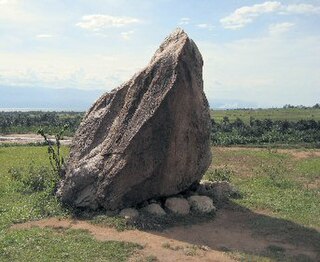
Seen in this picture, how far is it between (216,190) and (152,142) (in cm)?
457

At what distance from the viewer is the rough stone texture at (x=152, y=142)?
1723cm

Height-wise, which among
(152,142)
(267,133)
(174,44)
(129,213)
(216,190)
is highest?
(174,44)

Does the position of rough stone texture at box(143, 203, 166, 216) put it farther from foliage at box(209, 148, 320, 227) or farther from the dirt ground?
foliage at box(209, 148, 320, 227)

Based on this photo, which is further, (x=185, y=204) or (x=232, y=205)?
(x=232, y=205)

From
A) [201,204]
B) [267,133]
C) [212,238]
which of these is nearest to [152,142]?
[201,204]

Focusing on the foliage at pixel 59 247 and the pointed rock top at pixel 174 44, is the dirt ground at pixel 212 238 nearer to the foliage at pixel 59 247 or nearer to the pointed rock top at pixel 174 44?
the foliage at pixel 59 247

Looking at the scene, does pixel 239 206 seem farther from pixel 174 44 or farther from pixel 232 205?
pixel 174 44

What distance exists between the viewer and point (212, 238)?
1544 centimetres

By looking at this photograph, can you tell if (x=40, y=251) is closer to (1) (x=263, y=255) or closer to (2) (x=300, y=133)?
(1) (x=263, y=255)

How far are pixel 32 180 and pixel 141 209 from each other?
7993 millimetres

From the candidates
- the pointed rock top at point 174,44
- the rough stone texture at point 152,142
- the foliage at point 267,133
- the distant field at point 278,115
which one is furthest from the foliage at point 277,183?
the distant field at point 278,115

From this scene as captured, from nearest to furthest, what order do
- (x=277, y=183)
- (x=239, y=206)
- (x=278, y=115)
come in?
(x=239, y=206) < (x=277, y=183) < (x=278, y=115)

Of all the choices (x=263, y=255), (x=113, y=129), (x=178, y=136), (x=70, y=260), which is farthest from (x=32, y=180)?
(x=263, y=255)

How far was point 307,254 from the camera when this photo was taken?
555 inches
